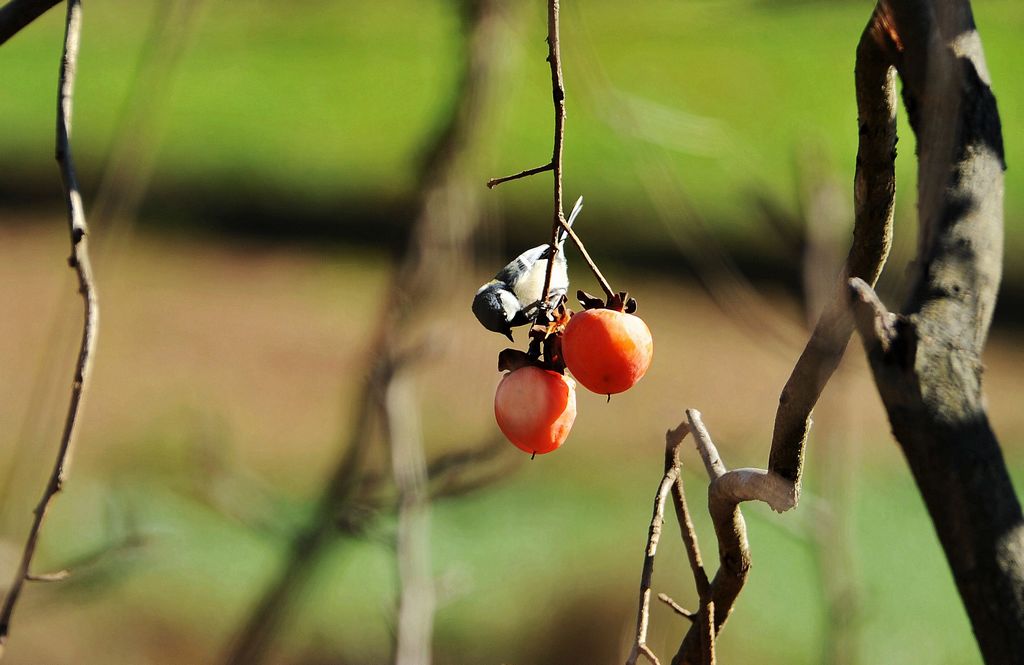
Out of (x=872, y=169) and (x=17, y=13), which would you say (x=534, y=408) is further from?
(x=17, y=13)

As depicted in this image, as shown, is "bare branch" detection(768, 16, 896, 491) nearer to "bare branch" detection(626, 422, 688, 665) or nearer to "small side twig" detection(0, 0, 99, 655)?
"bare branch" detection(626, 422, 688, 665)

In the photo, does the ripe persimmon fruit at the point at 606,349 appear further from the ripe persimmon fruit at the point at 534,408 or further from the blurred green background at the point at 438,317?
the blurred green background at the point at 438,317

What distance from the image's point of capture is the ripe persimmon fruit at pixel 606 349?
29.0 inches

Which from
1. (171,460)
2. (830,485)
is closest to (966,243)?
(830,485)

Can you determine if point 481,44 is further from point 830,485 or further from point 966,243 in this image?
point 830,485

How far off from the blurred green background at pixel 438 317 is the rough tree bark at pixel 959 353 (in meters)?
0.68

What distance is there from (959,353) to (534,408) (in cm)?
40

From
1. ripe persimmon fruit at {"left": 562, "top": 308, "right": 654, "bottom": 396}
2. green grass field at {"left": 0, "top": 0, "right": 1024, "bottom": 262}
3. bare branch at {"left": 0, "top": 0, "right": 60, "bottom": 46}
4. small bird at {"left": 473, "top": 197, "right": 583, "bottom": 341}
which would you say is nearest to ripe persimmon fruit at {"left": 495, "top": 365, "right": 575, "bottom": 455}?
ripe persimmon fruit at {"left": 562, "top": 308, "right": 654, "bottom": 396}

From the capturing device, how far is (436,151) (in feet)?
3.56

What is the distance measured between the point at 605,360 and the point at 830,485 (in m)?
0.94

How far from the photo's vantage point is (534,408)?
764mm

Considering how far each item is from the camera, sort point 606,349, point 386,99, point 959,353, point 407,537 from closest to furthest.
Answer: point 959,353 < point 606,349 < point 407,537 < point 386,99

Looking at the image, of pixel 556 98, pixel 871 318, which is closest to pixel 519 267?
pixel 556 98

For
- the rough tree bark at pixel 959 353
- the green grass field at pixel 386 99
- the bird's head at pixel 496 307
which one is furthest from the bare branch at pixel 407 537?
the green grass field at pixel 386 99
